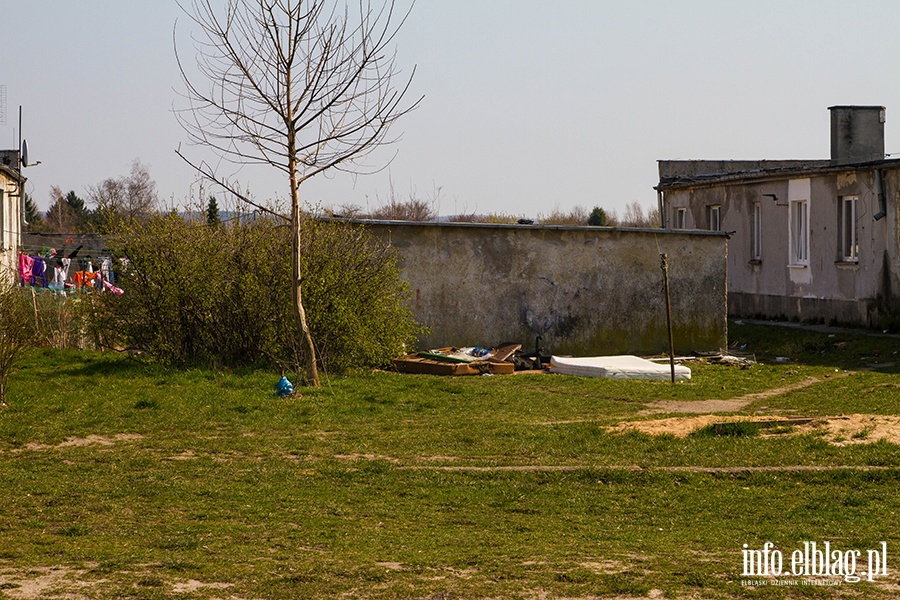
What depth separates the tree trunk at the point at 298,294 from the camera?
16.1 meters

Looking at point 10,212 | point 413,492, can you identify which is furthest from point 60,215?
point 413,492

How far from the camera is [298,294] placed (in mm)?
16344

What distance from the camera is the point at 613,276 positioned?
22.9 metres

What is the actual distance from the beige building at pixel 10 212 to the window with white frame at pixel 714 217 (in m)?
18.6

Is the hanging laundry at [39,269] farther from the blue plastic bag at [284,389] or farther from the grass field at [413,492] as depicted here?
the blue plastic bag at [284,389]

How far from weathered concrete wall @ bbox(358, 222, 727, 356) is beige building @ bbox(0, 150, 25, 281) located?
10416 mm

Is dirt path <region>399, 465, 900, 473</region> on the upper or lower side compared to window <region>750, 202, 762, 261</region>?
lower

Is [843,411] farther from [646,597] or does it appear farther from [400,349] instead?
[646,597]

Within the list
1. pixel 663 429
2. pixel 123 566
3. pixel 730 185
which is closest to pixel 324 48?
pixel 663 429

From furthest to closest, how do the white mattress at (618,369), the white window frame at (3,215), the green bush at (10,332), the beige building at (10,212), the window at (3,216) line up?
1. the beige building at (10,212)
2. the white window frame at (3,215)
3. the window at (3,216)
4. the white mattress at (618,369)
5. the green bush at (10,332)

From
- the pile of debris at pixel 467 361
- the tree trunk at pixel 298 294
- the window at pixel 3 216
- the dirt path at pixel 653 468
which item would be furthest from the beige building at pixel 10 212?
the dirt path at pixel 653 468

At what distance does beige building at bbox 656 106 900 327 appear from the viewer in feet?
82.3

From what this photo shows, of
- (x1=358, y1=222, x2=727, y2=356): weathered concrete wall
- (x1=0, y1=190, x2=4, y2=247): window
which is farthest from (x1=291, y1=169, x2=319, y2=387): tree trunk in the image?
(x1=0, y1=190, x2=4, y2=247): window

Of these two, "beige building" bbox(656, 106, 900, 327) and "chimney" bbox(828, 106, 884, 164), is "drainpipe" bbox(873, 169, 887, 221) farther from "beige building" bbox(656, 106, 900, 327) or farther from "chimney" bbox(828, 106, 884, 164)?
"chimney" bbox(828, 106, 884, 164)
